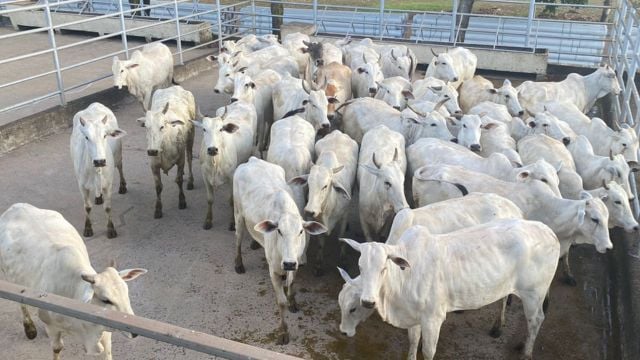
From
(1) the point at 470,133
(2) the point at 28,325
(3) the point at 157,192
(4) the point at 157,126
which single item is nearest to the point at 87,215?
(3) the point at 157,192

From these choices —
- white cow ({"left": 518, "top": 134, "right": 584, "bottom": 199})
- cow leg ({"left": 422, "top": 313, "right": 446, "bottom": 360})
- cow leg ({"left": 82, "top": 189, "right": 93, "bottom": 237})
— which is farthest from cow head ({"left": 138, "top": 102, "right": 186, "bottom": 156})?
white cow ({"left": 518, "top": 134, "right": 584, "bottom": 199})

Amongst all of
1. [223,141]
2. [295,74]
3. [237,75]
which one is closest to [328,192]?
[223,141]

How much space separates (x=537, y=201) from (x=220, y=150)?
3916mm

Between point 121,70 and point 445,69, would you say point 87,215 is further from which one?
point 445,69

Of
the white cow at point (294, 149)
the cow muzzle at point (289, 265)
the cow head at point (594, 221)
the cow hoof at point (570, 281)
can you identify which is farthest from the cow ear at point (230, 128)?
the cow hoof at point (570, 281)

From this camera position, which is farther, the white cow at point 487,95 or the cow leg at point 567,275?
the white cow at point 487,95

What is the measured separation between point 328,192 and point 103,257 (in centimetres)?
286

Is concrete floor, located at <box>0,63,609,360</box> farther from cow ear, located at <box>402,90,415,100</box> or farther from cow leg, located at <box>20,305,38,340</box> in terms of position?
cow ear, located at <box>402,90,415,100</box>

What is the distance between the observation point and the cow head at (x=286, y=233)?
538 centimetres

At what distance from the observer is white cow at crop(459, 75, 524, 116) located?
916 cm

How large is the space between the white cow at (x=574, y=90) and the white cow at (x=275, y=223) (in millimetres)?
5149

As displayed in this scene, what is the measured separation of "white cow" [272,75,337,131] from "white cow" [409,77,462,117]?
5.11 feet

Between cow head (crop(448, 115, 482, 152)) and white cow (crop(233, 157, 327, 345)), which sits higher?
cow head (crop(448, 115, 482, 152))

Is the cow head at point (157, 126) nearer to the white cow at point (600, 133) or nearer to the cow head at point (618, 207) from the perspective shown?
the cow head at point (618, 207)
